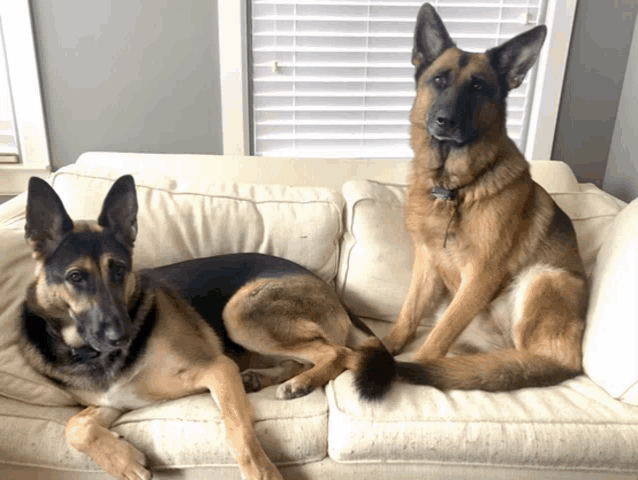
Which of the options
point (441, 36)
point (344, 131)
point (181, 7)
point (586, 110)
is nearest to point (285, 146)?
point (344, 131)

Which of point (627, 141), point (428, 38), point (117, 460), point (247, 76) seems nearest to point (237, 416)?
point (117, 460)

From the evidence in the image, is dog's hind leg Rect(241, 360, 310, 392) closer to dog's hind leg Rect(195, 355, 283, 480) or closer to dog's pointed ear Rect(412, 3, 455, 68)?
dog's hind leg Rect(195, 355, 283, 480)

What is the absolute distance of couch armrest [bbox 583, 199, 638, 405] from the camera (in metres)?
1.47

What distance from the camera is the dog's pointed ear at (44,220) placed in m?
1.34

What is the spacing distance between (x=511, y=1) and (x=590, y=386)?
6.17 ft

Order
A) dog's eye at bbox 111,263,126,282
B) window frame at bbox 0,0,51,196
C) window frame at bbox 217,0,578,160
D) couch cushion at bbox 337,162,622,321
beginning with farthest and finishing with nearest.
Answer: window frame at bbox 217,0,578,160, window frame at bbox 0,0,51,196, couch cushion at bbox 337,162,622,321, dog's eye at bbox 111,263,126,282

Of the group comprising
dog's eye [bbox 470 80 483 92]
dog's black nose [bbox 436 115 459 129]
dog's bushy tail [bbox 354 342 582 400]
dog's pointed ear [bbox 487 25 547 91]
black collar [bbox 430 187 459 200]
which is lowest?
dog's bushy tail [bbox 354 342 582 400]

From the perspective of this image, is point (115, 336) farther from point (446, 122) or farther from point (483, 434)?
point (446, 122)

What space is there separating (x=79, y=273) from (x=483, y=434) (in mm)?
1151

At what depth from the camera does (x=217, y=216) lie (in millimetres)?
1954

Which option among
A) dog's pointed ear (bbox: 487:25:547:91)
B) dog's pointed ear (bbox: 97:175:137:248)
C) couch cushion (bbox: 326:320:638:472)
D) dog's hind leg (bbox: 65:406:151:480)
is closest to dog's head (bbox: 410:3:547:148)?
dog's pointed ear (bbox: 487:25:547:91)

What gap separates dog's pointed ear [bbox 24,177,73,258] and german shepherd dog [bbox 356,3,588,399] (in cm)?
95

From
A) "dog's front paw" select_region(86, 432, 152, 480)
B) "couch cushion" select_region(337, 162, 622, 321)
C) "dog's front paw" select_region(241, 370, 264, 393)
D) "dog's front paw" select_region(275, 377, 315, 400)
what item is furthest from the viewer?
"couch cushion" select_region(337, 162, 622, 321)

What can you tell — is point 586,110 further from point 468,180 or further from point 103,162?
point 103,162
